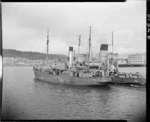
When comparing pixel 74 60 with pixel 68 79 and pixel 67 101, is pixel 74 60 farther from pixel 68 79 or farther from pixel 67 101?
pixel 67 101

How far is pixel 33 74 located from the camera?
2.74m

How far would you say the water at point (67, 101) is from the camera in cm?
251

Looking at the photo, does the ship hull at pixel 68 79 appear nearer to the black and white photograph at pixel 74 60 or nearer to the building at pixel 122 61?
the black and white photograph at pixel 74 60

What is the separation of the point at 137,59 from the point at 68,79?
1.02 metres

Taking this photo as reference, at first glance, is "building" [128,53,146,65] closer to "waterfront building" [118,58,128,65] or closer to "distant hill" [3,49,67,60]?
"waterfront building" [118,58,128,65]

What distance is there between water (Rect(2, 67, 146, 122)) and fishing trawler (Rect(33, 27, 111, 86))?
94 millimetres

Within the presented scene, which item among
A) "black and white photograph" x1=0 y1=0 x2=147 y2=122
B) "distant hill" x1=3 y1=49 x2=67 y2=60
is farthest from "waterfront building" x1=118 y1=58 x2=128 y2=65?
"distant hill" x1=3 y1=49 x2=67 y2=60

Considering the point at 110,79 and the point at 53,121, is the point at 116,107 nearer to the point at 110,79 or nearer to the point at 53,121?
the point at 110,79

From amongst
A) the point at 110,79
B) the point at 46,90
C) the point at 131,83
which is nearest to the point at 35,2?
the point at 46,90

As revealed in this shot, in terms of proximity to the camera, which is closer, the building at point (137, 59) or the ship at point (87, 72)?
the building at point (137, 59)

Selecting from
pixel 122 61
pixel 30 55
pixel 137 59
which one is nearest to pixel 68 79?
pixel 30 55

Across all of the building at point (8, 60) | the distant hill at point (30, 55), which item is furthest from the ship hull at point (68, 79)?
the building at point (8, 60)

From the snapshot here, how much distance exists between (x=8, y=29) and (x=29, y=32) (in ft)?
0.94

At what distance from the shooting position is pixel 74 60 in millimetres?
2750
